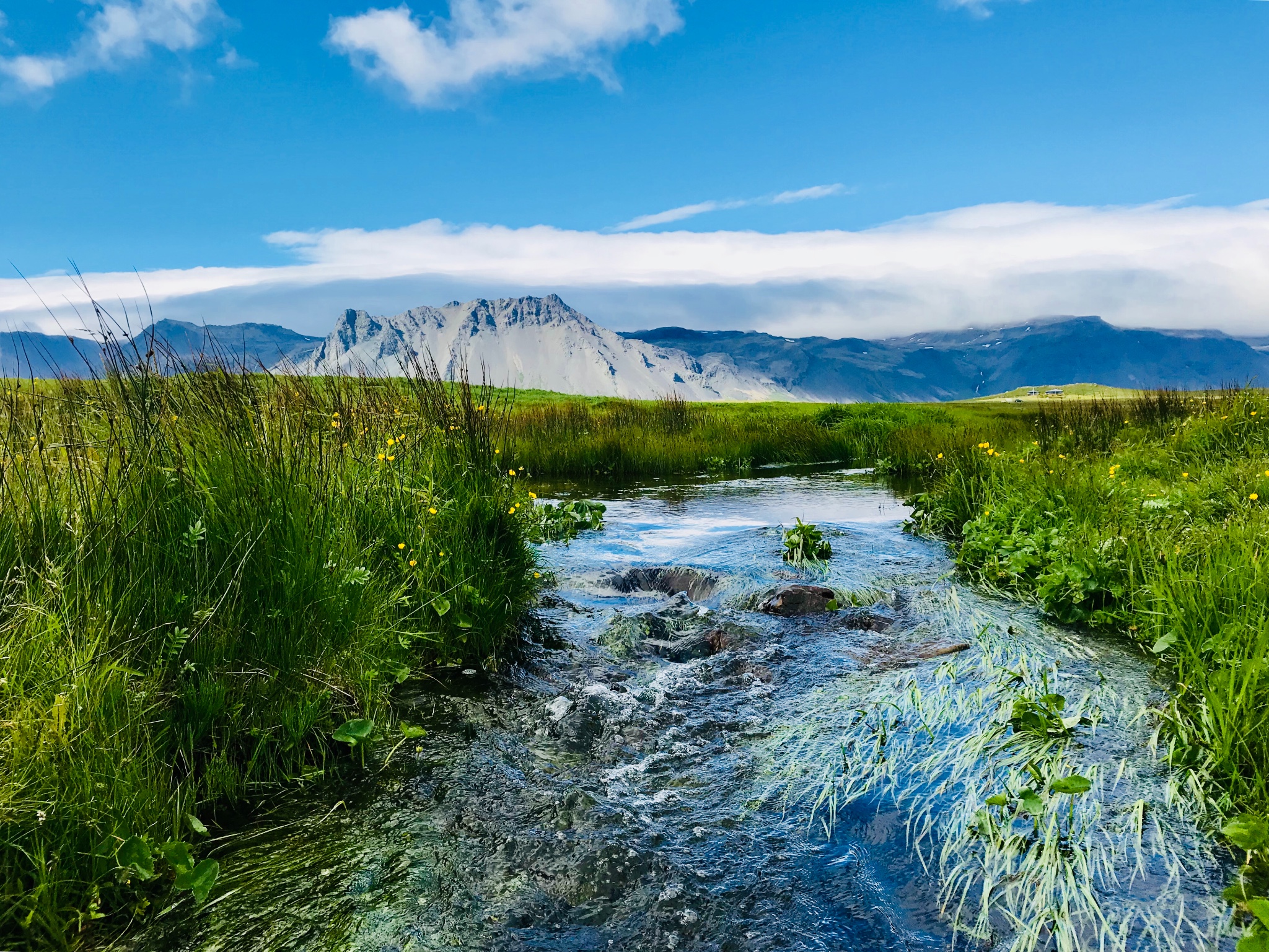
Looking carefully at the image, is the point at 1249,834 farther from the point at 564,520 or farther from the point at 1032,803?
the point at 564,520

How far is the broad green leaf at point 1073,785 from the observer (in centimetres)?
322

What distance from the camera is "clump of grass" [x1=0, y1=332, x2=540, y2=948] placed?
2.70 metres

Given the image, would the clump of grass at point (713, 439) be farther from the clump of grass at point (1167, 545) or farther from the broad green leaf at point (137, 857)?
the broad green leaf at point (137, 857)

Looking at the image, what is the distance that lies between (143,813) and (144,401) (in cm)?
207

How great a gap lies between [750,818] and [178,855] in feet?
7.78

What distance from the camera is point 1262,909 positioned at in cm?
246

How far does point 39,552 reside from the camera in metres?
3.34

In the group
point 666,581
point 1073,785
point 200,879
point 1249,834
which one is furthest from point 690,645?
point 200,879

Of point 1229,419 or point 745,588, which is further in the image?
point 1229,419

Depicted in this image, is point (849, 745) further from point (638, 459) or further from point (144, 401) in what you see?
point (638, 459)

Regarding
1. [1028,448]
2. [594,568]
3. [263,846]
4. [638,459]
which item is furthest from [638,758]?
[638,459]

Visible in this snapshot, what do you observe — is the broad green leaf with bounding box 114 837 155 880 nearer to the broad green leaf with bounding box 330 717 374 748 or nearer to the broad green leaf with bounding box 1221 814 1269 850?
the broad green leaf with bounding box 330 717 374 748

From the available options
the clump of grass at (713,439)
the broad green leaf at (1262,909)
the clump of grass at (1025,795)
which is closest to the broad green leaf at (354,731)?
Result: the clump of grass at (1025,795)

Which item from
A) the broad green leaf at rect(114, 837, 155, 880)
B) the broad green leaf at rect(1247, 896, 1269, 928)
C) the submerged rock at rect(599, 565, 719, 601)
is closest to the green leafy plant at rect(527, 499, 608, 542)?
the submerged rock at rect(599, 565, 719, 601)
